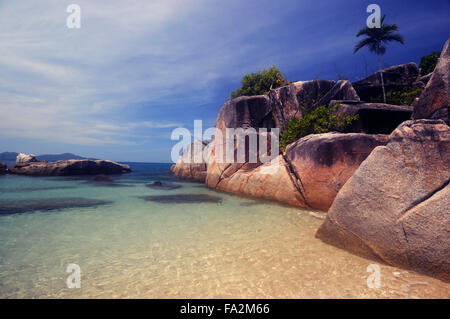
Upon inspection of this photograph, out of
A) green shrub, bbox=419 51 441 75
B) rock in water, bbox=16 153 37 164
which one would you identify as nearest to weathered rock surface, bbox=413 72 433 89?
green shrub, bbox=419 51 441 75

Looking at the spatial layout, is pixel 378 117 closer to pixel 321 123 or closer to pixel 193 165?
pixel 321 123

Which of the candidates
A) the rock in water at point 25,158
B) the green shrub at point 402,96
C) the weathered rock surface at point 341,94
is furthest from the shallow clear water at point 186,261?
the rock in water at point 25,158

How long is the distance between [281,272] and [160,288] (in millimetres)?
1840

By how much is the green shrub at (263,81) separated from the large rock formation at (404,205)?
14.5 m

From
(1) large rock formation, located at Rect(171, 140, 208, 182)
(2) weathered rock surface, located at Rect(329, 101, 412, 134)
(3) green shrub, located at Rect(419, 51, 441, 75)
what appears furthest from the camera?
(3) green shrub, located at Rect(419, 51, 441, 75)

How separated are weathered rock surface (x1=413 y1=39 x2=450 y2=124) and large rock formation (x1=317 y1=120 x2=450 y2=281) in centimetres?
190

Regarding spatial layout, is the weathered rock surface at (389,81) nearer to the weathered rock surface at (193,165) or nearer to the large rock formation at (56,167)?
the weathered rock surface at (193,165)

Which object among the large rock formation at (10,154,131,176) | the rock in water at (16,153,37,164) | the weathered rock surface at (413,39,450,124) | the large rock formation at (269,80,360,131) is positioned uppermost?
the large rock formation at (269,80,360,131)

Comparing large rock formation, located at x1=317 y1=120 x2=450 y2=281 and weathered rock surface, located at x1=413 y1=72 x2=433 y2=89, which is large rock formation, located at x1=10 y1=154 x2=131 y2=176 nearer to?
large rock formation, located at x1=317 y1=120 x2=450 y2=281

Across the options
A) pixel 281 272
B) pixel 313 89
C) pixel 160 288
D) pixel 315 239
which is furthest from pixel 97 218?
pixel 313 89

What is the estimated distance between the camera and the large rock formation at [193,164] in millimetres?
21219

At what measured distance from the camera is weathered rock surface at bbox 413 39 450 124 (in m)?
4.79

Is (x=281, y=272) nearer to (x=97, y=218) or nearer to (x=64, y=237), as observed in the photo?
(x=64, y=237)

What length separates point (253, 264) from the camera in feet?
A: 11.3
